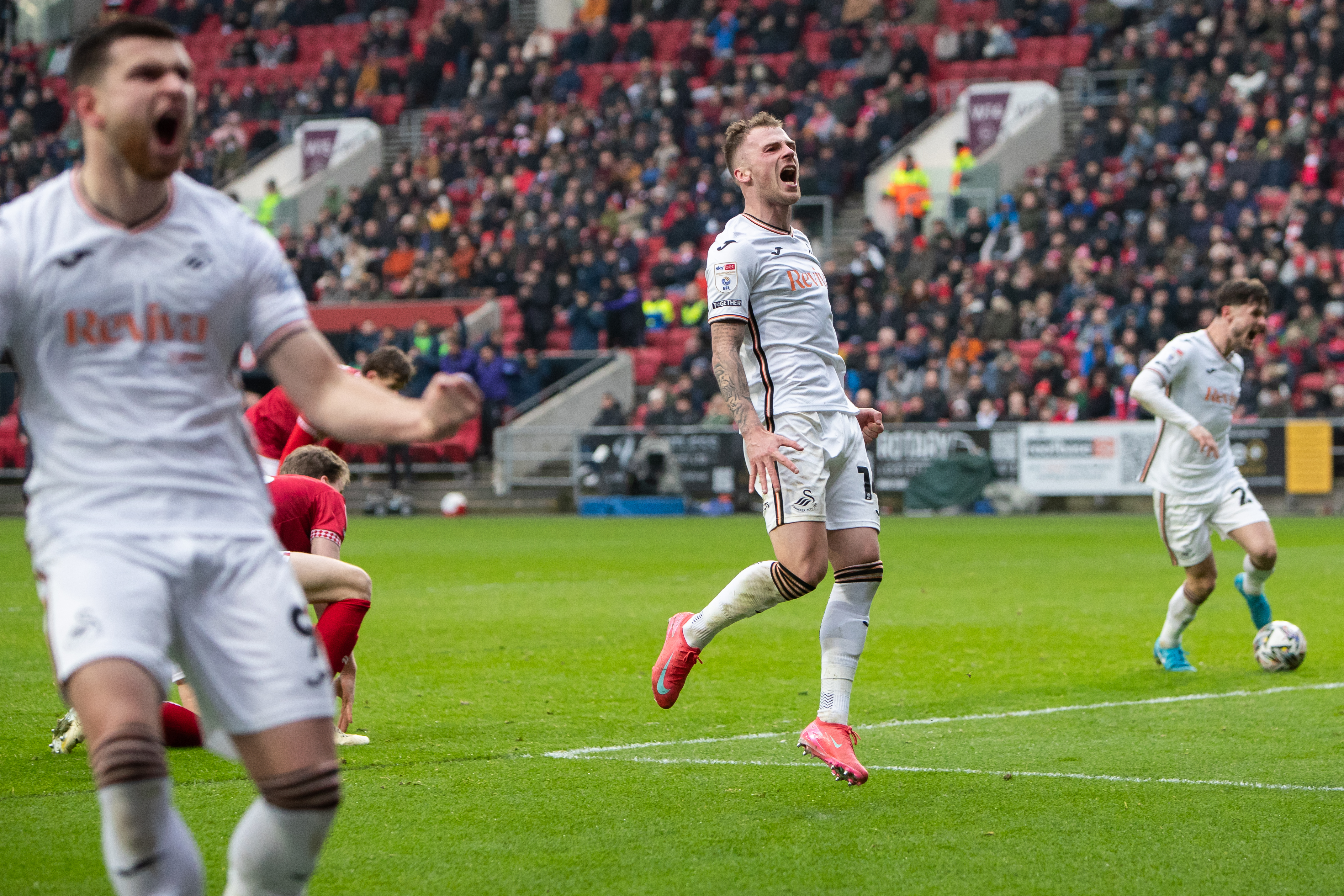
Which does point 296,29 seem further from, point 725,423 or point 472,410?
point 472,410

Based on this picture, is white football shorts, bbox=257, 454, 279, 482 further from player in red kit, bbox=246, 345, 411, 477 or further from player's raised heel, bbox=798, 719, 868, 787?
player's raised heel, bbox=798, 719, 868, 787

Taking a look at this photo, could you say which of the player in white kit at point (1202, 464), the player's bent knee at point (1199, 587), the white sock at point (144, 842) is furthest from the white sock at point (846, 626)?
the player's bent knee at point (1199, 587)

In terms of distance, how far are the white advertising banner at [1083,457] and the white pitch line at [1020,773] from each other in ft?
60.9

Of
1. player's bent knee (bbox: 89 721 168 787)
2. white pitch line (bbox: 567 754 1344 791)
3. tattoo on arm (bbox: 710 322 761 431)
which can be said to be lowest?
white pitch line (bbox: 567 754 1344 791)

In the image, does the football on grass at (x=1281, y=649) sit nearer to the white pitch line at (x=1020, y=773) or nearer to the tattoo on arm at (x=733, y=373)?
the white pitch line at (x=1020, y=773)

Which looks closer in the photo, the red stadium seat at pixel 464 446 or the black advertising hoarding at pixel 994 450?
the black advertising hoarding at pixel 994 450

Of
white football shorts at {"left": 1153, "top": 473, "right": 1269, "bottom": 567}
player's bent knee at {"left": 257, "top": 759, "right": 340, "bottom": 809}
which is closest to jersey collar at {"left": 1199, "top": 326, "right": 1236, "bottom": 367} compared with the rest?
white football shorts at {"left": 1153, "top": 473, "right": 1269, "bottom": 567}

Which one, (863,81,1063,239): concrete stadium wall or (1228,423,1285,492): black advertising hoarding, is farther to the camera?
(863,81,1063,239): concrete stadium wall

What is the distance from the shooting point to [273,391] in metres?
7.86

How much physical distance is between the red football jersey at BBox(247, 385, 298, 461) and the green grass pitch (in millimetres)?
1427

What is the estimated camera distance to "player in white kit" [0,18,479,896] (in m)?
3.29

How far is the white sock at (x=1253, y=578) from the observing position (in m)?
9.80

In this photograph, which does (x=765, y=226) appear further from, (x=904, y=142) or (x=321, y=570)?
(x=904, y=142)

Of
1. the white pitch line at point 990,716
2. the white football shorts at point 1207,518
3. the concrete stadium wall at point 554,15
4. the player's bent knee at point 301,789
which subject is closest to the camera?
the player's bent knee at point 301,789
